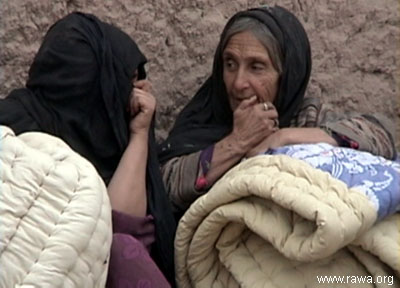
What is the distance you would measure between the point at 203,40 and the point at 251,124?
16.9 inches

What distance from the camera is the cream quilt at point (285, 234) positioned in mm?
2420

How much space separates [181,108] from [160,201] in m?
0.57

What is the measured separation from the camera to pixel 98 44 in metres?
2.83

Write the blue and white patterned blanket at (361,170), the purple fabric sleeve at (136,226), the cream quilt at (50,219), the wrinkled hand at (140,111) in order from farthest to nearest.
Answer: the wrinkled hand at (140,111) < the purple fabric sleeve at (136,226) < the blue and white patterned blanket at (361,170) < the cream quilt at (50,219)

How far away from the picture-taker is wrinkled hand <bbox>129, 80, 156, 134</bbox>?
288 centimetres

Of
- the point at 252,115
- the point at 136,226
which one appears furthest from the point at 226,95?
the point at 136,226

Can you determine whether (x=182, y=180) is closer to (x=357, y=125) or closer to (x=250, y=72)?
(x=250, y=72)

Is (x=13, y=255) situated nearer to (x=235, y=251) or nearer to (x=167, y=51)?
(x=235, y=251)

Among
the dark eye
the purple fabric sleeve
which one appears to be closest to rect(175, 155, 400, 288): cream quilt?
the purple fabric sleeve

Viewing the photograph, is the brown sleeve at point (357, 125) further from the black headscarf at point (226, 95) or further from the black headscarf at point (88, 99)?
the black headscarf at point (88, 99)

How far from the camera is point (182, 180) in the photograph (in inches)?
116
